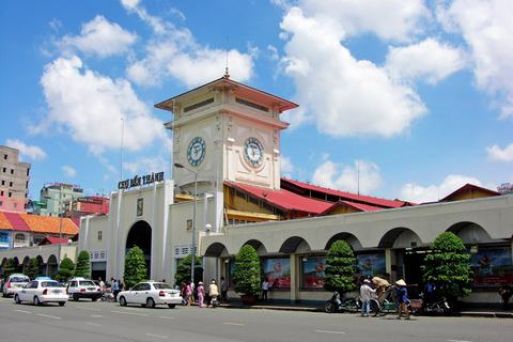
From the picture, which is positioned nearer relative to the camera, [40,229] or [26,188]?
[40,229]

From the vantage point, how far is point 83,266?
52.7 meters

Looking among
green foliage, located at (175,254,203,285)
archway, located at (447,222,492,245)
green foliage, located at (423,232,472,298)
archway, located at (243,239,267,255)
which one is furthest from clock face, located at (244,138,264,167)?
green foliage, located at (423,232,472,298)

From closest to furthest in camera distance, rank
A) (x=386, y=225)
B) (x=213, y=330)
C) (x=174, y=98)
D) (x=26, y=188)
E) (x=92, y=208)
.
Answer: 1. (x=213, y=330)
2. (x=386, y=225)
3. (x=174, y=98)
4. (x=92, y=208)
5. (x=26, y=188)

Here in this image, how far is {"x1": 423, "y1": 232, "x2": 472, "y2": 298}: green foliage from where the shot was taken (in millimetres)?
25875

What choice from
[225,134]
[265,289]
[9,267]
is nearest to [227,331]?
[265,289]

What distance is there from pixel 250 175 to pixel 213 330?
3319 cm

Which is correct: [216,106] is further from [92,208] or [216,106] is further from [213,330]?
[92,208]

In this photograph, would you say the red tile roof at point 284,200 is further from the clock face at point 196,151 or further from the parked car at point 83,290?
the parked car at point 83,290

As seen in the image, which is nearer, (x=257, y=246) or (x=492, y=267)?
(x=492, y=267)

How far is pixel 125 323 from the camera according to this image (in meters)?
21.1

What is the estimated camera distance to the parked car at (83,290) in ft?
131

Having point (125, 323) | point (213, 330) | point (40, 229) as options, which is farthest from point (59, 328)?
point (40, 229)

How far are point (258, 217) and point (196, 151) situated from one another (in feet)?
33.1

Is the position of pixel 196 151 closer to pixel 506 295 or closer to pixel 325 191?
pixel 325 191
